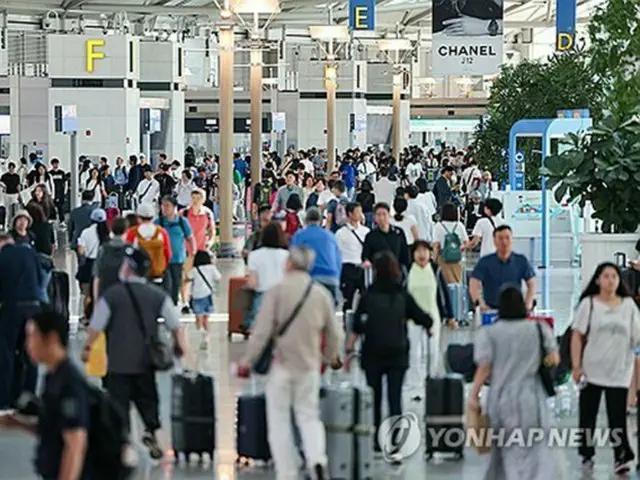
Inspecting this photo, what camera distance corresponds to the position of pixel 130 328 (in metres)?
11.4

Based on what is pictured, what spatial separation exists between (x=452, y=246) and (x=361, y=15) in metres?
23.6

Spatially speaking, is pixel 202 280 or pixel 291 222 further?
pixel 291 222

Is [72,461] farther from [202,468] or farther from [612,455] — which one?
[612,455]

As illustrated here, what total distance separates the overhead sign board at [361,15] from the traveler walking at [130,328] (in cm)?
3140

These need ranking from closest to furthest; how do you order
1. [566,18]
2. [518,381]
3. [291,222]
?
[518,381] < [291,222] < [566,18]

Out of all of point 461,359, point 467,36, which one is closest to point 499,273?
point 461,359

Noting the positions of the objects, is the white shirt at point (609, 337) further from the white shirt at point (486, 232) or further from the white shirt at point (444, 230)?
the white shirt at point (444, 230)

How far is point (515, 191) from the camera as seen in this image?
92.8 ft

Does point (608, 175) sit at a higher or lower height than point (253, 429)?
higher

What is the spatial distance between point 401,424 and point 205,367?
4.62m

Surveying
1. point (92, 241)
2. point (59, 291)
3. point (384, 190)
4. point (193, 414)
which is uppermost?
point (384, 190)

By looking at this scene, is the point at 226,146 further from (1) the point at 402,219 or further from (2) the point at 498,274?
(2) the point at 498,274

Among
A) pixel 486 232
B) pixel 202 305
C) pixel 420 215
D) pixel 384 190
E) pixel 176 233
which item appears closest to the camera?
pixel 202 305

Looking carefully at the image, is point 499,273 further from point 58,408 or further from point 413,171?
point 413,171
